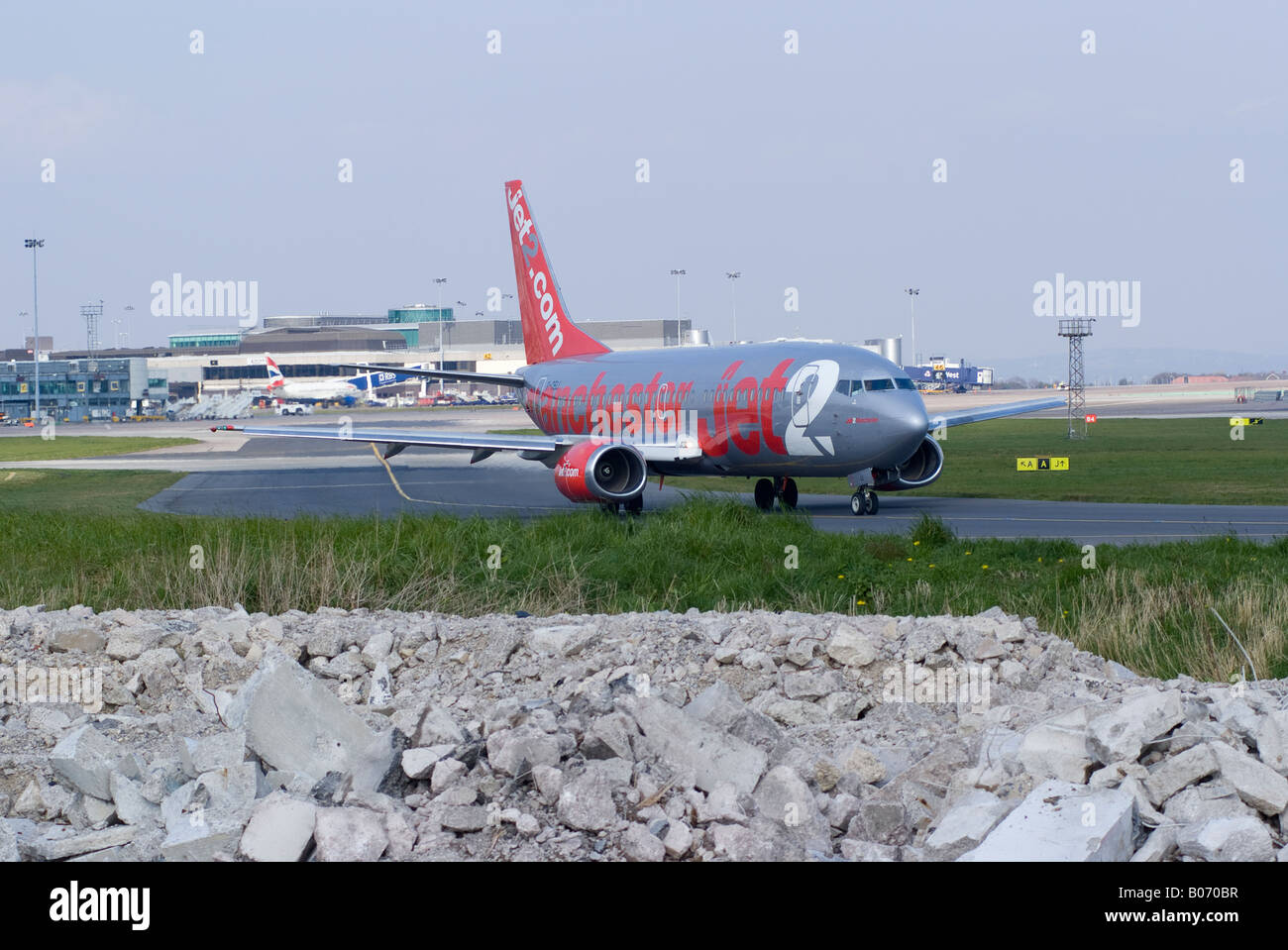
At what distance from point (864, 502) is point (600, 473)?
5.70 m

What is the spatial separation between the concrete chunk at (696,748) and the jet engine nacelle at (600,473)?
1928 cm

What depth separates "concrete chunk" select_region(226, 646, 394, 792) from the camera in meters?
8.42

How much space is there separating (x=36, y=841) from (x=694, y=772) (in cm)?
357

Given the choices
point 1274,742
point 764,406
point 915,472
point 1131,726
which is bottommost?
point 1274,742

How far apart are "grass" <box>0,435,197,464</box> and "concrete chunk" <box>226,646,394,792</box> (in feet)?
159

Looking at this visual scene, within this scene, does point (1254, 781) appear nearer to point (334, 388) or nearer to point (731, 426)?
point (731, 426)

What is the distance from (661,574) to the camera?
17531mm

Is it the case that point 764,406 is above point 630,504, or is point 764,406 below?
above

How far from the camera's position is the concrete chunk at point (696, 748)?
7496 millimetres

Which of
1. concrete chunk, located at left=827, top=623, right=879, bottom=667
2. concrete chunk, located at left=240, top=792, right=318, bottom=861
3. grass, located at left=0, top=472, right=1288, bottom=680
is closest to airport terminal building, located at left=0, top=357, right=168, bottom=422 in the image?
grass, located at left=0, top=472, right=1288, bottom=680

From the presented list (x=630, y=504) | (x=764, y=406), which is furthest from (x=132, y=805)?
(x=764, y=406)

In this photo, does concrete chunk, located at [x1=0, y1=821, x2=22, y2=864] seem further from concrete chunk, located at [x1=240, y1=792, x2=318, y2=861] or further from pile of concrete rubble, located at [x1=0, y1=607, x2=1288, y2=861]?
concrete chunk, located at [x1=240, y1=792, x2=318, y2=861]
